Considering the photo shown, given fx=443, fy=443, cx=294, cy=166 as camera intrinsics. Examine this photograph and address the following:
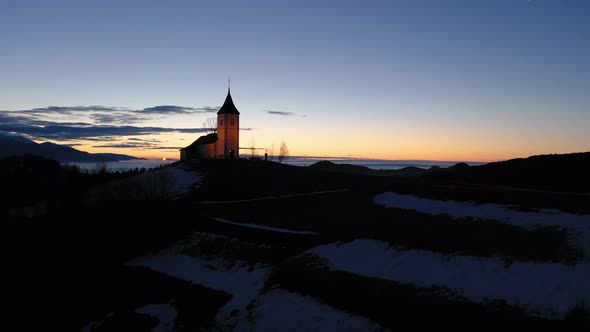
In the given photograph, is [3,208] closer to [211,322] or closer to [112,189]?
[112,189]

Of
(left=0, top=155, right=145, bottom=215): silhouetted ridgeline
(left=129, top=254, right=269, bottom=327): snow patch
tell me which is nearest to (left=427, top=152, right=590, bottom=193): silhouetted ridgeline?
(left=129, top=254, right=269, bottom=327): snow patch

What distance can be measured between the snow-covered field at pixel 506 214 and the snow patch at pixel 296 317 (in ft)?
34.0

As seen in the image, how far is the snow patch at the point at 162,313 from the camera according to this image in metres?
22.2

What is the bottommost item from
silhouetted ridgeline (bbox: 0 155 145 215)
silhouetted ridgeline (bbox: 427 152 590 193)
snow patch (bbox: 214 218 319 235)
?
snow patch (bbox: 214 218 319 235)

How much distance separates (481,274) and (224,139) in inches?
2634

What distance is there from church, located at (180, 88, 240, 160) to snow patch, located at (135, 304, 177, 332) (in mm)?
56007

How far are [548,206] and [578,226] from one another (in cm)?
491

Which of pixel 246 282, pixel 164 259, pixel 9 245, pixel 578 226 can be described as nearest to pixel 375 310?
pixel 246 282

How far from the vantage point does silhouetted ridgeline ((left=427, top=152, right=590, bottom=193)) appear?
41.4 m

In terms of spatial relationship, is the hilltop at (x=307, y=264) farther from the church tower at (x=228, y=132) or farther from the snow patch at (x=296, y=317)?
the church tower at (x=228, y=132)

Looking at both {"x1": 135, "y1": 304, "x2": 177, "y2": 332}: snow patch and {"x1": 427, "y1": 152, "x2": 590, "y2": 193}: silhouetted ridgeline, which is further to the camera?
{"x1": 427, "y1": 152, "x2": 590, "y2": 193}: silhouetted ridgeline

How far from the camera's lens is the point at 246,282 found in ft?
80.6

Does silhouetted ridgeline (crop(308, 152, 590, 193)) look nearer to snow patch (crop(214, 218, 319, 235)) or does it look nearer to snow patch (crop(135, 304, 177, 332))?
snow patch (crop(214, 218, 319, 235))

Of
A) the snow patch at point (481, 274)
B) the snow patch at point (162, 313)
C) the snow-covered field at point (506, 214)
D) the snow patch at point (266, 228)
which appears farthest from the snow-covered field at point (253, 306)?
the snow-covered field at point (506, 214)
